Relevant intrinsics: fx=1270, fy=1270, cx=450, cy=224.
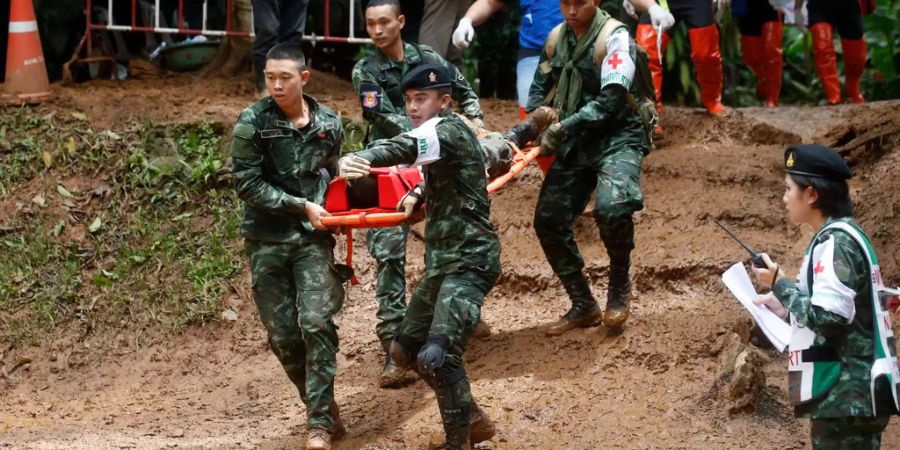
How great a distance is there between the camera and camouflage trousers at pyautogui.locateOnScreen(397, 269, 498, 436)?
6.31m

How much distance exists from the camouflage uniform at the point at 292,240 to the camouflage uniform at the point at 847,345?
258 cm

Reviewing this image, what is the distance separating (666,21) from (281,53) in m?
2.63

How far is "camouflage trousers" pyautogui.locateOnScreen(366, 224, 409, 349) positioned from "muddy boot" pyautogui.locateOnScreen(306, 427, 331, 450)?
115cm

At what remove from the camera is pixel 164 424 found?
7.71 m

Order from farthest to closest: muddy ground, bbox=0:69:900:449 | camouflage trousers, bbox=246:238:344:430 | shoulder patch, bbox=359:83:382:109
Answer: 1. shoulder patch, bbox=359:83:382:109
2. muddy ground, bbox=0:69:900:449
3. camouflage trousers, bbox=246:238:344:430

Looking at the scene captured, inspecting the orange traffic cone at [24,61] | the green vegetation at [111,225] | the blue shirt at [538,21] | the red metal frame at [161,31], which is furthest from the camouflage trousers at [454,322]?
the orange traffic cone at [24,61]

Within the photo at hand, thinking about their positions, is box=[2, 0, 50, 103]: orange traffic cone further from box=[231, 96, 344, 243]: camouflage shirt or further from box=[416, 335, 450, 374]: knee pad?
box=[416, 335, 450, 374]: knee pad

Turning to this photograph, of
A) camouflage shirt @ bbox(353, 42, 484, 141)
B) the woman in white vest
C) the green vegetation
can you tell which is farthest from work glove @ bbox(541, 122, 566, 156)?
the green vegetation

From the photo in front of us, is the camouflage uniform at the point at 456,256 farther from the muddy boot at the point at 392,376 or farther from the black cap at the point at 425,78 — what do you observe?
the muddy boot at the point at 392,376

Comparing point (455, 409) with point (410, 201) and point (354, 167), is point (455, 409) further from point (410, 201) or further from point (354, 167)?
point (354, 167)

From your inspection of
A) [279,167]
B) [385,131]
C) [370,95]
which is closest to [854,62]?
[385,131]

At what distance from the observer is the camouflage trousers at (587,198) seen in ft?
24.2

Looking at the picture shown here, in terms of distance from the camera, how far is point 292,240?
6.82 m

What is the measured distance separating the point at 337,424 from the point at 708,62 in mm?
5000
